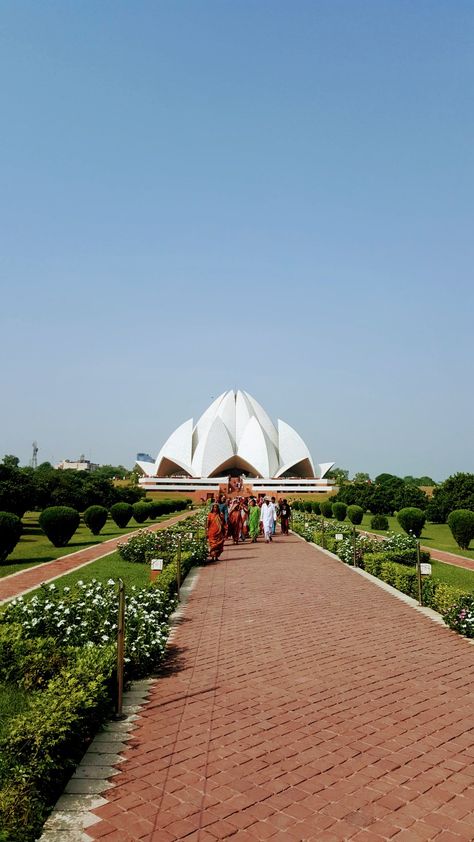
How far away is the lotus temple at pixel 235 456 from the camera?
168 feet

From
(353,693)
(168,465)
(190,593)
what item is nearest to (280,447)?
(168,465)

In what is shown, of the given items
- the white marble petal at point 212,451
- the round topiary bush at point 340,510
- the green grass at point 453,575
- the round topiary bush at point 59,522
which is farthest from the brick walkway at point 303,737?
the white marble petal at point 212,451

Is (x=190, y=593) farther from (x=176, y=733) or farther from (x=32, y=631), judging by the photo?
(x=176, y=733)

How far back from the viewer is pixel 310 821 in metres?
2.54

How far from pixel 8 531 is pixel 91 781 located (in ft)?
27.7

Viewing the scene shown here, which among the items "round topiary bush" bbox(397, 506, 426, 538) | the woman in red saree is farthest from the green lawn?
the woman in red saree

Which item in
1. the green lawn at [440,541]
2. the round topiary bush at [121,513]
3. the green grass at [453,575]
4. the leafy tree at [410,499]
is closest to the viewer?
the green grass at [453,575]

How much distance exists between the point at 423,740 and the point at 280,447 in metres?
52.0

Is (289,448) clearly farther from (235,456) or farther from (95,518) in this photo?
(95,518)

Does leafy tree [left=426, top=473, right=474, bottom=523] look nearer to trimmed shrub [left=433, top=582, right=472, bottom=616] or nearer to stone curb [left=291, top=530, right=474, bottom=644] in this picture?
stone curb [left=291, top=530, right=474, bottom=644]

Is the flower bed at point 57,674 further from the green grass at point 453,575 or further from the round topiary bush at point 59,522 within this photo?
the round topiary bush at point 59,522

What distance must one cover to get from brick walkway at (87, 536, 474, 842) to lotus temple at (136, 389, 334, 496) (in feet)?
142

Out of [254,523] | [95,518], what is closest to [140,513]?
[95,518]

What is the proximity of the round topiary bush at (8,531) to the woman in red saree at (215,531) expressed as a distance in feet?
11.4
